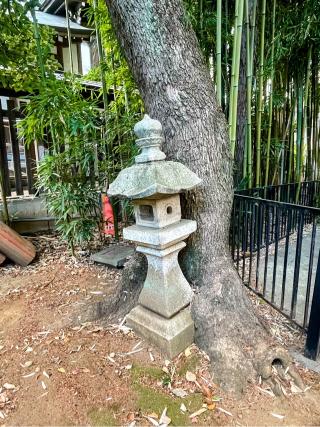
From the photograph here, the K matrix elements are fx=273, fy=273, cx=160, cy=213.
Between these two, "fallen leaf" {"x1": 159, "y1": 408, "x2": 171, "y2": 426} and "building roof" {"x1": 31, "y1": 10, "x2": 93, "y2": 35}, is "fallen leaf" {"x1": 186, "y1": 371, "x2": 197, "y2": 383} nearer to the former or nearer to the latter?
"fallen leaf" {"x1": 159, "y1": 408, "x2": 171, "y2": 426}

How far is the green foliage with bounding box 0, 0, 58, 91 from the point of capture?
3082mm

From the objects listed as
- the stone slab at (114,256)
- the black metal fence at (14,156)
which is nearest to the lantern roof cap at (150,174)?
the stone slab at (114,256)

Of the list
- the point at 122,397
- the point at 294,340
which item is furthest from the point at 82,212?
the point at 294,340

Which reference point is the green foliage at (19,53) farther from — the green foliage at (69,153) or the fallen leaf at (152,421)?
the fallen leaf at (152,421)

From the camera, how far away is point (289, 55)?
339 cm

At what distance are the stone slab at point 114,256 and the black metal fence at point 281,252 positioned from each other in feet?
3.82

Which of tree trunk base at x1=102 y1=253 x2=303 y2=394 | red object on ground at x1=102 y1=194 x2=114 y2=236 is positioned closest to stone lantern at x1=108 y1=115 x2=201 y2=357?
tree trunk base at x1=102 y1=253 x2=303 y2=394

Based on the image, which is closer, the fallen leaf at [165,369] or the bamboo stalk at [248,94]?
the fallen leaf at [165,369]

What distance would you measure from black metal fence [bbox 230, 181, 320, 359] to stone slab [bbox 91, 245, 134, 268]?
116cm

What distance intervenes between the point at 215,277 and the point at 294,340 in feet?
2.42

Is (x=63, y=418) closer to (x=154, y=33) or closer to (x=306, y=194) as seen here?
(x=154, y=33)

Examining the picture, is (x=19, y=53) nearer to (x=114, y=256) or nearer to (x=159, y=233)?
(x=114, y=256)

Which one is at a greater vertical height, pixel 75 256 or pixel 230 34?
pixel 230 34

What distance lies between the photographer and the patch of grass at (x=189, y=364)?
1572 millimetres
